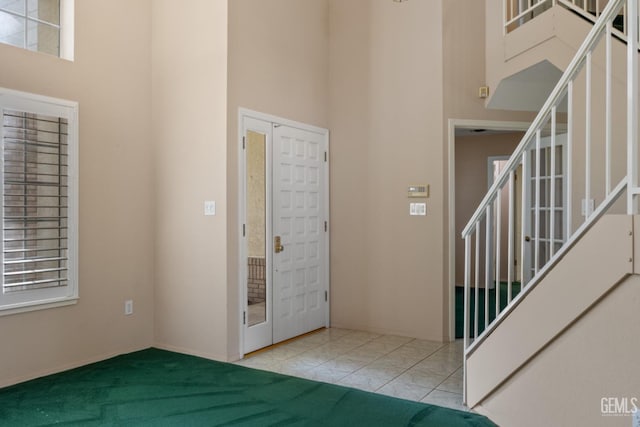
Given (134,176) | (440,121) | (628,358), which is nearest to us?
(628,358)

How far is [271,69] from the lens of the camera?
4.78 m

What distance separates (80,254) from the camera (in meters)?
4.16

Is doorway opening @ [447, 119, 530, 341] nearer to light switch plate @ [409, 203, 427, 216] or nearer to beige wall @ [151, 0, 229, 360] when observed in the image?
light switch plate @ [409, 203, 427, 216]

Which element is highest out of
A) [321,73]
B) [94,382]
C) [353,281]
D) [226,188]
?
[321,73]

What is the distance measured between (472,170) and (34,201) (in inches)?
264

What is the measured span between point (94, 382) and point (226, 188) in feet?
5.98

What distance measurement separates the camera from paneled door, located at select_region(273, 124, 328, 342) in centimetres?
487

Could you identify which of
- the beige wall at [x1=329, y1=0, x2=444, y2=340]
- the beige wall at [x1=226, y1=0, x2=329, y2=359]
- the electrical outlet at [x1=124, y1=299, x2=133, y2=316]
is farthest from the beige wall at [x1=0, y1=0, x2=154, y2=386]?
the beige wall at [x1=329, y1=0, x2=444, y2=340]

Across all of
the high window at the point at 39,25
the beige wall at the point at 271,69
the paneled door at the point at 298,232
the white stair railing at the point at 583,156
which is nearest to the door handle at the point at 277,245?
the paneled door at the point at 298,232

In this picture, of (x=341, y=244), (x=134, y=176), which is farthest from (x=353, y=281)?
(x=134, y=176)

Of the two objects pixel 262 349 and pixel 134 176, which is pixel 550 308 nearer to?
pixel 262 349

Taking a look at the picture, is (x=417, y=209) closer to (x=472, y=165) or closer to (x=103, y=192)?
(x=103, y=192)

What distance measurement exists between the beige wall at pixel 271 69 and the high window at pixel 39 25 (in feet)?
4.45

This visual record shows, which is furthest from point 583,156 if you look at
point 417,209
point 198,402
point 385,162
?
point 198,402
